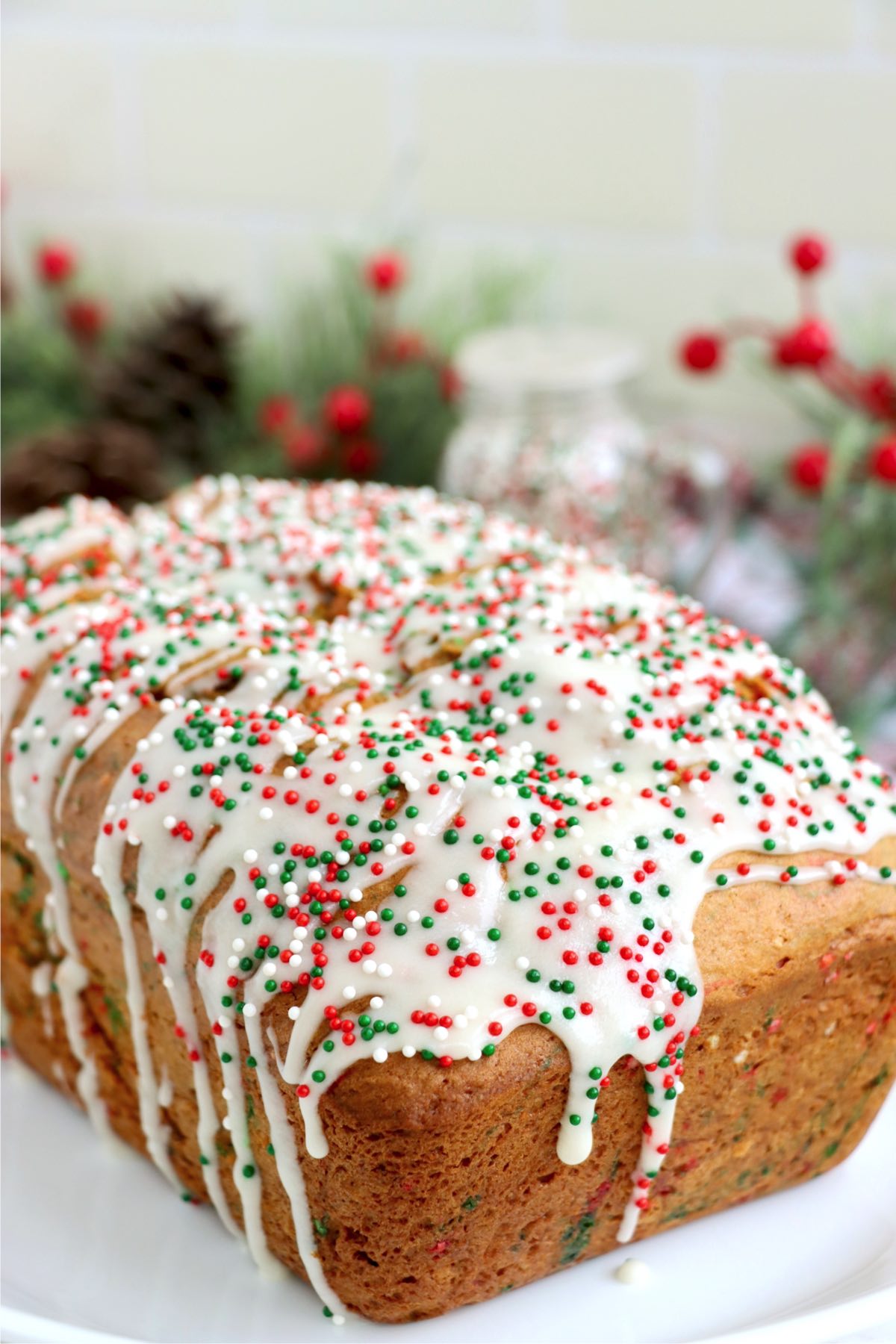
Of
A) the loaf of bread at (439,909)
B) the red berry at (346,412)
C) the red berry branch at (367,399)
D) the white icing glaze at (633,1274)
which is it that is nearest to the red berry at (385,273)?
the red berry branch at (367,399)

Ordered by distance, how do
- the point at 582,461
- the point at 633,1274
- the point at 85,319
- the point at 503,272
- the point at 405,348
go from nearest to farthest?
the point at 633,1274 < the point at 582,461 < the point at 405,348 < the point at 503,272 < the point at 85,319

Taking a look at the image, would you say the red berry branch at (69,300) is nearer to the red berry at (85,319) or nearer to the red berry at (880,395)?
the red berry at (85,319)

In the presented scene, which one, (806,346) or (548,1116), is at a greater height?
(806,346)

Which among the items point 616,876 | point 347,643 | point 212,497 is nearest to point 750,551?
point 212,497

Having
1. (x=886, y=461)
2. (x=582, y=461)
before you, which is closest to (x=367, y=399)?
(x=582, y=461)

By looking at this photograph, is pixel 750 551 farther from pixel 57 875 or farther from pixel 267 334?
pixel 57 875

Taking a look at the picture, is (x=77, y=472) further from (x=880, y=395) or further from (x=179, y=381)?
(x=880, y=395)
